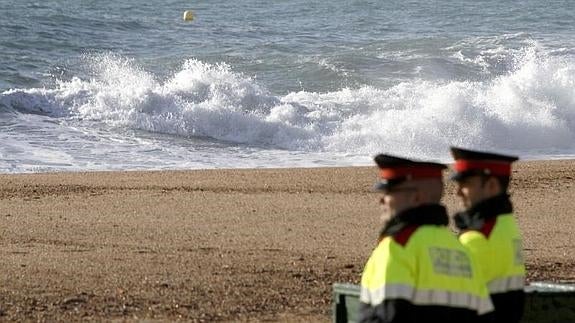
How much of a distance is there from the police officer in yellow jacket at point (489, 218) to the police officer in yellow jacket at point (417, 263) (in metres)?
0.41

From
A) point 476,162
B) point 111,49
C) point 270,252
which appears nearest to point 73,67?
point 111,49

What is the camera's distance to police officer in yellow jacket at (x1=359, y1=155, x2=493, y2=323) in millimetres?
4684

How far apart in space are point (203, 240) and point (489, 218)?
6.51 meters

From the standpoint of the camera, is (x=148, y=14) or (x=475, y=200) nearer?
(x=475, y=200)

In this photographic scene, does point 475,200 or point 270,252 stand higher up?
point 475,200

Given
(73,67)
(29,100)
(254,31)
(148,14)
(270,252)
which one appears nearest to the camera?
(270,252)

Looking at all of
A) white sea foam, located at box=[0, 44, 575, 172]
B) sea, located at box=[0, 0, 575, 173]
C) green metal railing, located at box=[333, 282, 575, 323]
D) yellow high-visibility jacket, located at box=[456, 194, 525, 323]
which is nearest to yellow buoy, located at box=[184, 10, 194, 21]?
sea, located at box=[0, 0, 575, 173]

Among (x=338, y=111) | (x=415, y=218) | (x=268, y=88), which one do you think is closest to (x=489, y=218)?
(x=415, y=218)

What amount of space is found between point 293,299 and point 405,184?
4.60 m

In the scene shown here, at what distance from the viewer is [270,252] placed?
36.2 feet

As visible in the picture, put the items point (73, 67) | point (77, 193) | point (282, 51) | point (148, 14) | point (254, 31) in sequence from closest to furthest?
point (77, 193), point (73, 67), point (282, 51), point (254, 31), point (148, 14)

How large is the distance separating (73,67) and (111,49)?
389 centimetres

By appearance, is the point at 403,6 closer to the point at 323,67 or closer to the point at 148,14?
the point at 148,14

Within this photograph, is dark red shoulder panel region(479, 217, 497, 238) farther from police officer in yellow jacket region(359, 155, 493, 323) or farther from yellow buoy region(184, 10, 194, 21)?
yellow buoy region(184, 10, 194, 21)
